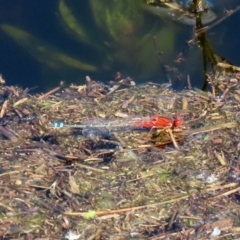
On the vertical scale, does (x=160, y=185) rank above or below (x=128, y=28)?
below

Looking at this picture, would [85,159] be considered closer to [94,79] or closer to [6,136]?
[6,136]

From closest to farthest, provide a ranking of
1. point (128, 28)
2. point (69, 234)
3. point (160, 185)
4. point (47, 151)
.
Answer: point (69, 234)
point (160, 185)
point (47, 151)
point (128, 28)

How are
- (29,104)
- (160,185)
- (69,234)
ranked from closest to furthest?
(69,234) → (160,185) → (29,104)

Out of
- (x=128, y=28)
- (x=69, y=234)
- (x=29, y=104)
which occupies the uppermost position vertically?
Answer: (x=128, y=28)

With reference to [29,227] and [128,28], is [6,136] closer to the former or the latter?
[29,227]

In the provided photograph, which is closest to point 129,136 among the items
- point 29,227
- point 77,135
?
point 77,135

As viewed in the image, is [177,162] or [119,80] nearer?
[177,162]

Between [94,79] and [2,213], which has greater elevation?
[94,79]

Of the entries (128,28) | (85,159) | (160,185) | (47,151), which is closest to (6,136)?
(47,151)

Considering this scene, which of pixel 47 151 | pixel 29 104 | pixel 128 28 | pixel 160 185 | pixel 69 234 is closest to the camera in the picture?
pixel 69 234
